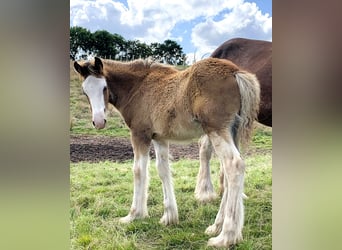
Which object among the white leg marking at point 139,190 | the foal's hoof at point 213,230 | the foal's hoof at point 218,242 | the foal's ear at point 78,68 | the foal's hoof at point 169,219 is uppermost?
the foal's ear at point 78,68

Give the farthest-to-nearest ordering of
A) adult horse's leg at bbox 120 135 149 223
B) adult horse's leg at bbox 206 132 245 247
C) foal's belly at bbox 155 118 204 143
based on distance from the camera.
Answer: adult horse's leg at bbox 120 135 149 223 < foal's belly at bbox 155 118 204 143 < adult horse's leg at bbox 206 132 245 247

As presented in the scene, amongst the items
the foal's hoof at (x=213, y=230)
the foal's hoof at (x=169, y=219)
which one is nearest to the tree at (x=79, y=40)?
the foal's hoof at (x=169, y=219)

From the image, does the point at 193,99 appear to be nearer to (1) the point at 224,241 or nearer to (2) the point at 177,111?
(2) the point at 177,111

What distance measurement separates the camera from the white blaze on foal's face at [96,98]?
199cm

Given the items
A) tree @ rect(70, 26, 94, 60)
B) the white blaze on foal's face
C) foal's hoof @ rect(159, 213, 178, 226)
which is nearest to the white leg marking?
foal's hoof @ rect(159, 213, 178, 226)

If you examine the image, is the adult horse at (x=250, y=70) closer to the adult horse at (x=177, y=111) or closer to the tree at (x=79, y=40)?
the adult horse at (x=177, y=111)

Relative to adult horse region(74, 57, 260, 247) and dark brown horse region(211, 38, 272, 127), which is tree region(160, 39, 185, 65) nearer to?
adult horse region(74, 57, 260, 247)

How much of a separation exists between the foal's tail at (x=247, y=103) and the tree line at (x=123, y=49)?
380 millimetres

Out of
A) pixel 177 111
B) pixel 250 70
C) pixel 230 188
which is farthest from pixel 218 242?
pixel 250 70

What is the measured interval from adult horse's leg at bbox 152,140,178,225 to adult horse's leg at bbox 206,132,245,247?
265 mm

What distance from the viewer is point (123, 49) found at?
7.00ft

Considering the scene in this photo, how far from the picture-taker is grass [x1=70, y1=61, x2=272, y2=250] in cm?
198
